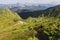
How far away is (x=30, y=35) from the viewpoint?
447 ft

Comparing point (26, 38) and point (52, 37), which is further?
point (26, 38)

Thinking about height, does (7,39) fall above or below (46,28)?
below

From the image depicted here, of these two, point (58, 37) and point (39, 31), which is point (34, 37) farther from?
point (58, 37)

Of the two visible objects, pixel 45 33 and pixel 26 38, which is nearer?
pixel 45 33

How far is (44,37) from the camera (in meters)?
124

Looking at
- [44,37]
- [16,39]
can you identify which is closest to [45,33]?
[44,37]

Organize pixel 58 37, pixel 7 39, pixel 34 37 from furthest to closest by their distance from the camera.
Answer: pixel 7 39 < pixel 34 37 < pixel 58 37

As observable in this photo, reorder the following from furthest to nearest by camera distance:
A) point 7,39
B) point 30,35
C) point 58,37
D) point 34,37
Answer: point 7,39 < point 30,35 < point 34,37 < point 58,37

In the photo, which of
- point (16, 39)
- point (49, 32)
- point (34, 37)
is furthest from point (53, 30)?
point (16, 39)

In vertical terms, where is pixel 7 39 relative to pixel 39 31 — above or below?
below

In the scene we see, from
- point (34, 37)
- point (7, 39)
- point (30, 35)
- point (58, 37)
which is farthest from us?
point (7, 39)

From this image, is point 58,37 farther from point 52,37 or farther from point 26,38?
point 26,38

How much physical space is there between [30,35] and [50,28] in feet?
49.1

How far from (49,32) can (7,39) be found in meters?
42.0
